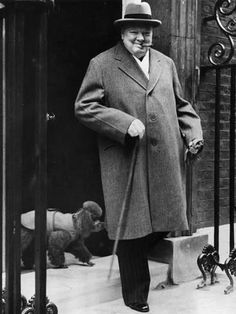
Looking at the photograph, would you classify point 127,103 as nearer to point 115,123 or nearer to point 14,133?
point 115,123

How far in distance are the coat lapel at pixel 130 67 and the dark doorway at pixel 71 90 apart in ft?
2.99

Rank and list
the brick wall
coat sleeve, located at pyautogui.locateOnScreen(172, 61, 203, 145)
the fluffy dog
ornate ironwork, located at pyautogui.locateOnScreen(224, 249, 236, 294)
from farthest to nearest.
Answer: the brick wall
ornate ironwork, located at pyautogui.locateOnScreen(224, 249, 236, 294)
the fluffy dog
coat sleeve, located at pyautogui.locateOnScreen(172, 61, 203, 145)

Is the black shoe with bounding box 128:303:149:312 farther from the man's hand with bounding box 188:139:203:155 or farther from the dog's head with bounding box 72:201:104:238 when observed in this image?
the man's hand with bounding box 188:139:203:155

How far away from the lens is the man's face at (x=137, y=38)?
153 inches

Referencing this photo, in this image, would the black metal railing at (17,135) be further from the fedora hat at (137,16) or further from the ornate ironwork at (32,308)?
the fedora hat at (137,16)

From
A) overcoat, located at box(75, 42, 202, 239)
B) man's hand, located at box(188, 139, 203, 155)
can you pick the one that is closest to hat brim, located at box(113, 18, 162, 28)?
overcoat, located at box(75, 42, 202, 239)

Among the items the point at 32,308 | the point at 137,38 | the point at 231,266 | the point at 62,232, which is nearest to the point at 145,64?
the point at 137,38

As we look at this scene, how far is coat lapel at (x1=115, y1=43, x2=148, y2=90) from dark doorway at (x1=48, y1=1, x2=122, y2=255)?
0.91 metres

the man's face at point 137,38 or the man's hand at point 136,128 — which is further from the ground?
the man's face at point 137,38

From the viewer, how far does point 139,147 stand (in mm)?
3885

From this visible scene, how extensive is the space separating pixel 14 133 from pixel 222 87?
3.83 m

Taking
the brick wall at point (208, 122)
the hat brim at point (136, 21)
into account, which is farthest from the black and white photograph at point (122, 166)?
the brick wall at point (208, 122)

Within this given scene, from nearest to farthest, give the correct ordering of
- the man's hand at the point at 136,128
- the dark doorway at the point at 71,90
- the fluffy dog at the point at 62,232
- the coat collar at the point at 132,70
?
the man's hand at the point at 136,128 → the coat collar at the point at 132,70 → the fluffy dog at the point at 62,232 → the dark doorway at the point at 71,90

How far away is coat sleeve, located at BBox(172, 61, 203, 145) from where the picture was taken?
407 cm
